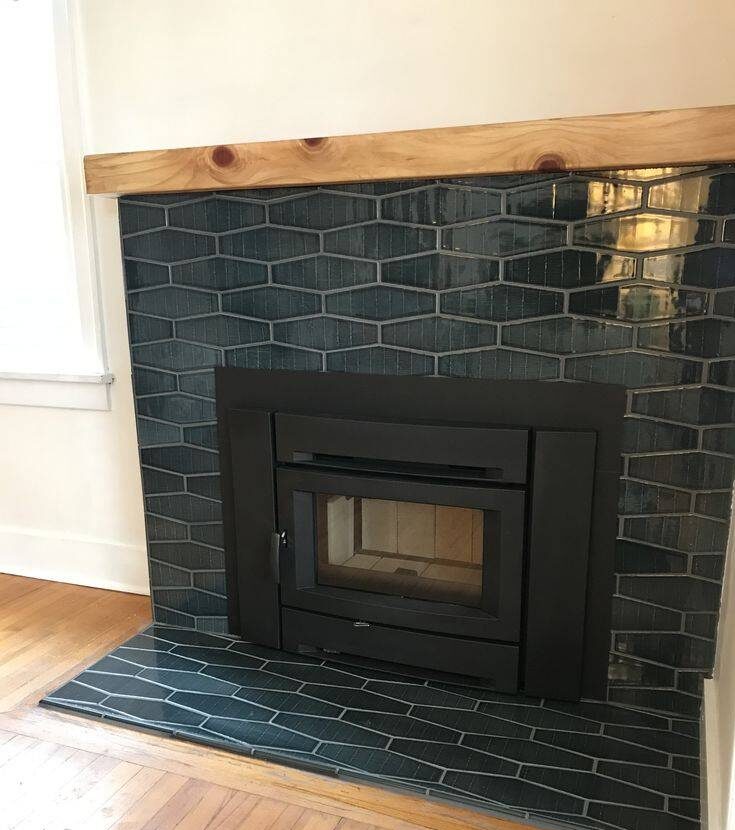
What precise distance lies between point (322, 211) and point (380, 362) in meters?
0.38

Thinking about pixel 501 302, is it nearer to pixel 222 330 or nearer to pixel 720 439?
pixel 720 439

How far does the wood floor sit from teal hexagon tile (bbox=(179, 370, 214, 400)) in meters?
0.82

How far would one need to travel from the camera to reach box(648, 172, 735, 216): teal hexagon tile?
142cm

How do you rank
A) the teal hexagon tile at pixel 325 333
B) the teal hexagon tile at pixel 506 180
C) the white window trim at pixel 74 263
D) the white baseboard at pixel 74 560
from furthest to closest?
the white baseboard at pixel 74 560
the white window trim at pixel 74 263
the teal hexagon tile at pixel 325 333
the teal hexagon tile at pixel 506 180

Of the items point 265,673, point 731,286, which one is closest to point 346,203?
point 731,286

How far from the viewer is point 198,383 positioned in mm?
1942

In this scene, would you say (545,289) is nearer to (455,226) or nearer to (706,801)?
(455,226)

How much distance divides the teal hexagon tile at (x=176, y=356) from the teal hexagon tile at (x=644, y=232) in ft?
3.12

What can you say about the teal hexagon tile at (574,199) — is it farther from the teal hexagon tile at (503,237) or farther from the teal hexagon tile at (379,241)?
the teal hexagon tile at (379,241)

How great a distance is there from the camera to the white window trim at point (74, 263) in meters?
2.08

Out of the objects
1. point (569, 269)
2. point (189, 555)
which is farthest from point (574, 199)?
point (189, 555)

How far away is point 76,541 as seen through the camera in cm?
245

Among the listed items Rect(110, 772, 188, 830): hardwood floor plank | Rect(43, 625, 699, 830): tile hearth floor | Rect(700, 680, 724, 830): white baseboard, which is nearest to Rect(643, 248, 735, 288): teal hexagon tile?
Rect(700, 680, 724, 830): white baseboard

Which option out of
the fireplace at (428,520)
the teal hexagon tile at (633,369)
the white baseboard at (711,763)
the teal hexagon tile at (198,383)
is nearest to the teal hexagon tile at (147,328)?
the teal hexagon tile at (198,383)
